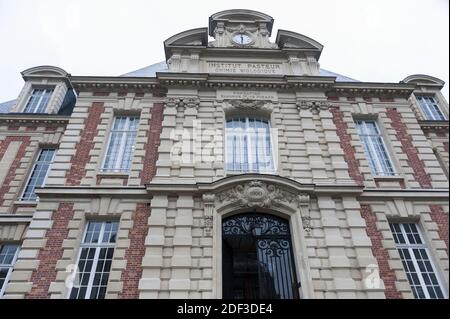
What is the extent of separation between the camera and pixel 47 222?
8.67 metres

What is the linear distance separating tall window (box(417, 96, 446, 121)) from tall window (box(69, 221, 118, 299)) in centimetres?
1256

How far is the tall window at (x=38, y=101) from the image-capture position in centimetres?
1320

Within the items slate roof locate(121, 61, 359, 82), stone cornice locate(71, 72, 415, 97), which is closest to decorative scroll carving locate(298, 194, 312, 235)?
stone cornice locate(71, 72, 415, 97)

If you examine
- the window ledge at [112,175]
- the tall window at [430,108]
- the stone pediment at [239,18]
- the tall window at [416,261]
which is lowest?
the tall window at [416,261]

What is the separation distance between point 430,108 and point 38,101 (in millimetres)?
15913

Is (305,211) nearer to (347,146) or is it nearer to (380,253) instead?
(380,253)

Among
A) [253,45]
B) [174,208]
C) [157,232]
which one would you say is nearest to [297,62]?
[253,45]

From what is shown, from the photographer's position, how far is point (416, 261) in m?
8.70

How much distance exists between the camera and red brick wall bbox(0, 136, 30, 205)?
10.9 meters

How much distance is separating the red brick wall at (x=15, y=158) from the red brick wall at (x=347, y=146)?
1078 cm

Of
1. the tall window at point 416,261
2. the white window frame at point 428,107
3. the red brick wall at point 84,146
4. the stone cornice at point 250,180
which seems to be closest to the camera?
the tall window at point 416,261

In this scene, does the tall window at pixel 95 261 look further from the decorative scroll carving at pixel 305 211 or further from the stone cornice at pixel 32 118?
the stone cornice at pixel 32 118

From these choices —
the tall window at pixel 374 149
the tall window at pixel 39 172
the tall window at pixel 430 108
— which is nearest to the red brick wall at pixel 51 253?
the tall window at pixel 39 172

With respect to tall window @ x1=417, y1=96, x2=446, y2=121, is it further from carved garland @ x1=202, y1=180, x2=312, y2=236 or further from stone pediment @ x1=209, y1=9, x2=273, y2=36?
carved garland @ x1=202, y1=180, x2=312, y2=236
